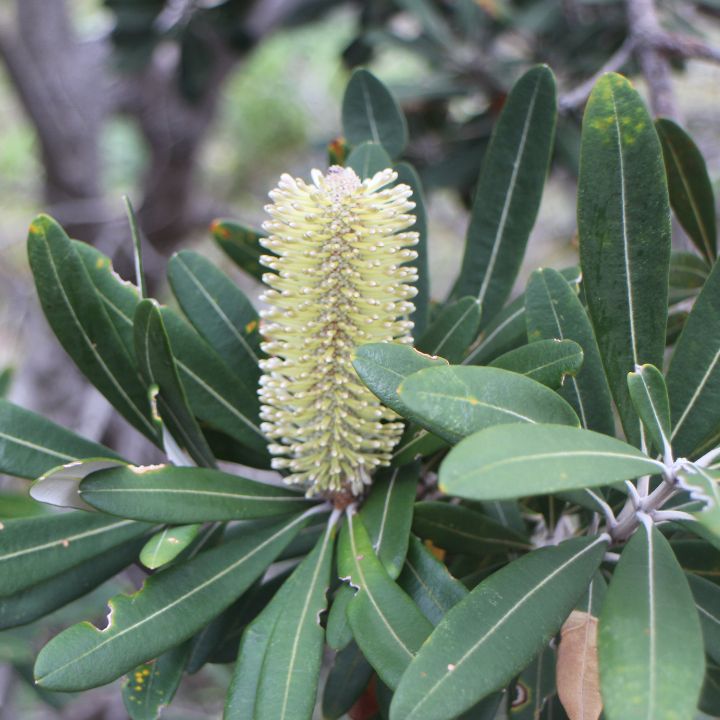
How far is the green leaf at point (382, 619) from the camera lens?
0.51 metres

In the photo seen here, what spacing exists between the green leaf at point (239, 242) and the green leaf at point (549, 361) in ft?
1.16

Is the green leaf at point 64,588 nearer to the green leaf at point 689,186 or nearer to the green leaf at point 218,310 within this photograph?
the green leaf at point 218,310

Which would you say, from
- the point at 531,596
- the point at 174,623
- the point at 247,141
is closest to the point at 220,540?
the point at 174,623

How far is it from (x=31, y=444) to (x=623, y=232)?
505 mm

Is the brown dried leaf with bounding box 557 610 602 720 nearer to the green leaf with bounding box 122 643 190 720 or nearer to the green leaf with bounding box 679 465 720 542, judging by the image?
the green leaf with bounding box 679 465 720 542

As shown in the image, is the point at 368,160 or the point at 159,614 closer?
the point at 159,614

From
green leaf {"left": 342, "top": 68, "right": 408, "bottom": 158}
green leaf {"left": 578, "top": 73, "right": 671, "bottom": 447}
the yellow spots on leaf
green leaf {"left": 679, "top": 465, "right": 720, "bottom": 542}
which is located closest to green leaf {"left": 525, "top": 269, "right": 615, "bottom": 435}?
green leaf {"left": 578, "top": 73, "right": 671, "bottom": 447}

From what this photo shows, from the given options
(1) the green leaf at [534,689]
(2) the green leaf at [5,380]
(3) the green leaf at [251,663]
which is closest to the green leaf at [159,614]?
(3) the green leaf at [251,663]

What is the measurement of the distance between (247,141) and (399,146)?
2.71 m

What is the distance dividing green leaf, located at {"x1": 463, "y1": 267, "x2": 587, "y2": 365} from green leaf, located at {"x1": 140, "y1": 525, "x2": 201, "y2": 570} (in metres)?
0.30

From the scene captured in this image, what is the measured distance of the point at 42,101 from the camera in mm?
2230

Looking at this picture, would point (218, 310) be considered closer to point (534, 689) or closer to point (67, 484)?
point (67, 484)

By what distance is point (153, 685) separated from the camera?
2.05ft

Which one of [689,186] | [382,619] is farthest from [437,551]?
[689,186]
